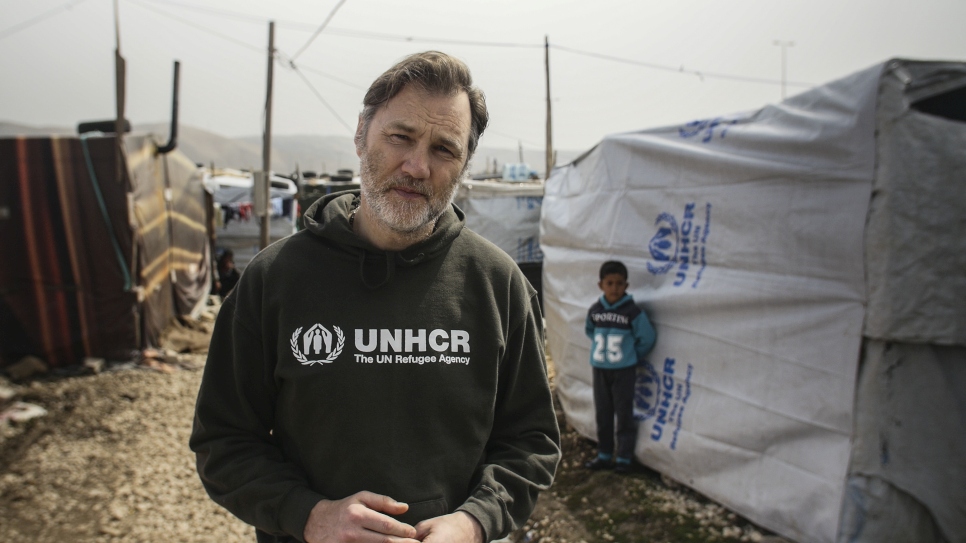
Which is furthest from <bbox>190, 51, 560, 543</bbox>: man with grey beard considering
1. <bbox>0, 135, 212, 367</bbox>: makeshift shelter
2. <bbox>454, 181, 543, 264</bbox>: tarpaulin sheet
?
<bbox>454, 181, 543, 264</bbox>: tarpaulin sheet

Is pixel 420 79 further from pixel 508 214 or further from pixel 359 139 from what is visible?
pixel 508 214

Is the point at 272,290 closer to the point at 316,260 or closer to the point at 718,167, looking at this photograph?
the point at 316,260

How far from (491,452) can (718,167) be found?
288cm

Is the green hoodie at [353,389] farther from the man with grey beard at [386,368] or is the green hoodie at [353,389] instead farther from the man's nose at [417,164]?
the man's nose at [417,164]

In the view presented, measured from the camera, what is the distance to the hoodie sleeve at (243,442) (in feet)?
4.07

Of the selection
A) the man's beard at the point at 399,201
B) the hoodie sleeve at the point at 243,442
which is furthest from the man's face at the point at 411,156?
the hoodie sleeve at the point at 243,442

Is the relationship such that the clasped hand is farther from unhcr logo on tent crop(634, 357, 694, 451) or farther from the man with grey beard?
unhcr logo on tent crop(634, 357, 694, 451)

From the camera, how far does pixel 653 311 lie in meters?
4.16

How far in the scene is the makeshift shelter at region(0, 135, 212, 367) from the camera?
6.49 meters

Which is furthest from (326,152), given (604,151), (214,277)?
(604,151)

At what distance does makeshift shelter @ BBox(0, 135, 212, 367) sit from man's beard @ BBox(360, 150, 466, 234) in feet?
22.2

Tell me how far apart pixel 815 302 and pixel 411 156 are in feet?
8.57

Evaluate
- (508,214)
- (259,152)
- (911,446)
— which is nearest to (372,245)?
(911,446)

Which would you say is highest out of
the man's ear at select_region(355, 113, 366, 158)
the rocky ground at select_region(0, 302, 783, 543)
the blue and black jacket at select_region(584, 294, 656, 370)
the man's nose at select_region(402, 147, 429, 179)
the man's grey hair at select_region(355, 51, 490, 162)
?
the man's grey hair at select_region(355, 51, 490, 162)
